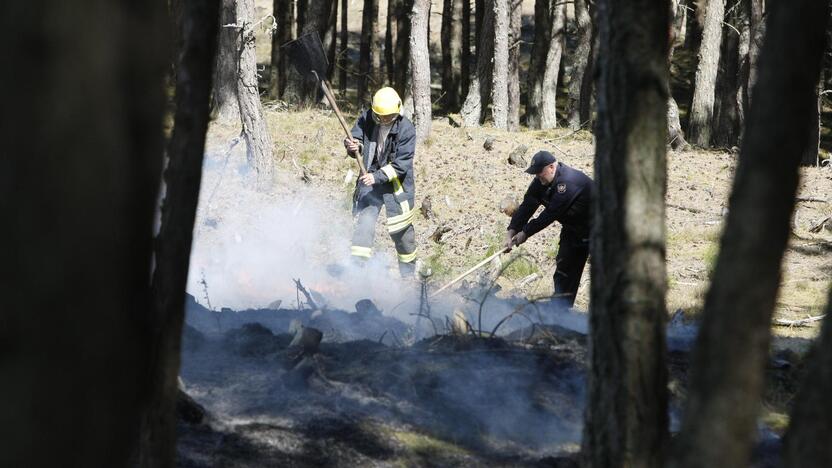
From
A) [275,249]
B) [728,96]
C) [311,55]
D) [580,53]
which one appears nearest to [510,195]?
[275,249]

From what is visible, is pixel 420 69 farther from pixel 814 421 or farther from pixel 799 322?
pixel 814 421

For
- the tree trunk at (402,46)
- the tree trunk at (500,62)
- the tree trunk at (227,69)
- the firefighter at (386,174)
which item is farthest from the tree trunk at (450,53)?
the firefighter at (386,174)

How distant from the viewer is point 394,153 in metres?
10.8

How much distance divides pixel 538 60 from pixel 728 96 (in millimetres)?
5072

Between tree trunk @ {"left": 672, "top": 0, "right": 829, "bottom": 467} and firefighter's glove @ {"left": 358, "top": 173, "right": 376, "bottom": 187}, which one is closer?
tree trunk @ {"left": 672, "top": 0, "right": 829, "bottom": 467}

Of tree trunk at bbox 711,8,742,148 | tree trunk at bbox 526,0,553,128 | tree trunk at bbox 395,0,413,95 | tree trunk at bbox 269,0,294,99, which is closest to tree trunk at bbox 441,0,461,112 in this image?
tree trunk at bbox 395,0,413,95

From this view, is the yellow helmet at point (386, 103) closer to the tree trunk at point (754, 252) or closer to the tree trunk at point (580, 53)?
the tree trunk at point (754, 252)

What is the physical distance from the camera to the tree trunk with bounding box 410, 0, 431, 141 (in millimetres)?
16422

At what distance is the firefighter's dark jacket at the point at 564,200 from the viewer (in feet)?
30.8

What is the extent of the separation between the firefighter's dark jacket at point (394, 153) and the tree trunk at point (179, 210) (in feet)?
24.4

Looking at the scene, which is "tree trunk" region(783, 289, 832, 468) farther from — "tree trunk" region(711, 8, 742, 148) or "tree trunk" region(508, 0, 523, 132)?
"tree trunk" region(508, 0, 523, 132)

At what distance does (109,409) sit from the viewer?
1483 mm

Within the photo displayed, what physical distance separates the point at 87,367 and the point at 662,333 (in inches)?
106

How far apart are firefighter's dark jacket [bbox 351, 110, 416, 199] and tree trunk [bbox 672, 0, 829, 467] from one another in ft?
26.2
